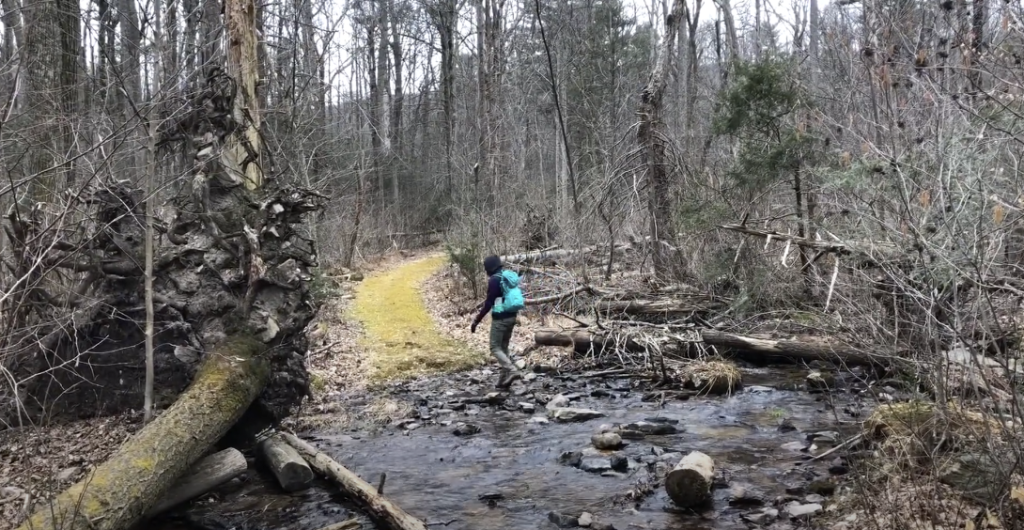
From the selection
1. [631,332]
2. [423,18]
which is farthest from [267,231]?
[423,18]

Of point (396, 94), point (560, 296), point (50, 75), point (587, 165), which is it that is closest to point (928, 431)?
point (560, 296)

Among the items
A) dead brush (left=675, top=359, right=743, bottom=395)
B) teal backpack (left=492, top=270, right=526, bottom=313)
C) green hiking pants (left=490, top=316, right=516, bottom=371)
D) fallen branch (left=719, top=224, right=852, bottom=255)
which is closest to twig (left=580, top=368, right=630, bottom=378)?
dead brush (left=675, top=359, right=743, bottom=395)

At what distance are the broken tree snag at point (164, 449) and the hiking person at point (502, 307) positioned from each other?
12.0 ft

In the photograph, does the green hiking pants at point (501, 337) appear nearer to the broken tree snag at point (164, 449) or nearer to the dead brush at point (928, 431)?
the broken tree snag at point (164, 449)

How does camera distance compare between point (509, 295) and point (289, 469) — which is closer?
point (289, 469)

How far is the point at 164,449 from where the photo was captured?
522 centimetres

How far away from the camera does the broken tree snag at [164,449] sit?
4348mm

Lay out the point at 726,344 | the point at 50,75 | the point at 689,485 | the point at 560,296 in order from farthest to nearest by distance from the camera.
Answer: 1. the point at 560,296
2. the point at 726,344
3. the point at 50,75
4. the point at 689,485

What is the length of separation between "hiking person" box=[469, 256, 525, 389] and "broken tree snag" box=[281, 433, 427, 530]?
357 cm

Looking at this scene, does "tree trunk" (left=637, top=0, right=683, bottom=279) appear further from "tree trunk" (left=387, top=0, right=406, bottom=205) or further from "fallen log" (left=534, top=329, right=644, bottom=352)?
"tree trunk" (left=387, top=0, right=406, bottom=205)

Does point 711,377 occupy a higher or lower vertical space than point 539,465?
higher

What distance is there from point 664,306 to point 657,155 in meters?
3.57

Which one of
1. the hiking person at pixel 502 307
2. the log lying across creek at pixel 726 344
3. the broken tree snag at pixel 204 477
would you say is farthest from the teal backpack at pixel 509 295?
the broken tree snag at pixel 204 477

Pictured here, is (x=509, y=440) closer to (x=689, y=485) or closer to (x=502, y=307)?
(x=502, y=307)
